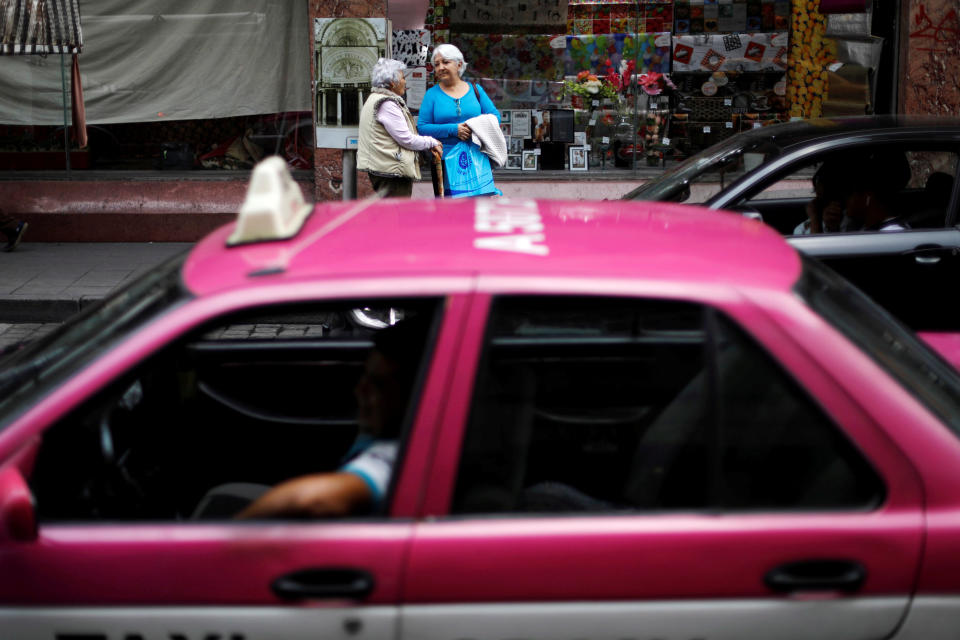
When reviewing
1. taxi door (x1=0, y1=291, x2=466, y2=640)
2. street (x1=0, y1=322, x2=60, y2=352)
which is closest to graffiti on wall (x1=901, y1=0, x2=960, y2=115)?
street (x1=0, y1=322, x2=60, y2=352)

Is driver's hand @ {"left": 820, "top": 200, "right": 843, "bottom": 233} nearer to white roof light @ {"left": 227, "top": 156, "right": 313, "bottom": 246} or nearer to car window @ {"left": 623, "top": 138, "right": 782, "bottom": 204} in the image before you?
car window @ {"left": 623, "top": 138, "right": 782, "bottom": 204}

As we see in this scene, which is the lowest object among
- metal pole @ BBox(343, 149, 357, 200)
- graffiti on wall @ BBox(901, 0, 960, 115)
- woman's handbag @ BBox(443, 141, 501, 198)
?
metal pole @ BBox(343, 149, 357, 200)

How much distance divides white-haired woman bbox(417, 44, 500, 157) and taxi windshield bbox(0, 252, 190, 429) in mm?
5794

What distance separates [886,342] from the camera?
2.69 meters

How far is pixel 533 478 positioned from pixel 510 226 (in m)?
0.59

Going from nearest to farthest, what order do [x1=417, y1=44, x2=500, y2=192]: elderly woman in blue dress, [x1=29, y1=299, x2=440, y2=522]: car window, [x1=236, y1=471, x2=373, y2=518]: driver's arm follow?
[x1=236, y1=471, x2=373, y2=518]: driver's arm < [x1=29, y1=299, x2=440, y2=522]: car window < [x1=417, y1=44, x2=500, y2=192]: elderly woman in blue dress

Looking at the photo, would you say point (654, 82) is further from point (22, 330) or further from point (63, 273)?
point (22, 330)

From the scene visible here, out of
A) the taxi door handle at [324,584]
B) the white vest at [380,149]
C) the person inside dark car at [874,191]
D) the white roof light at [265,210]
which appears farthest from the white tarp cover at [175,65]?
the taxi door handle at [324,584]

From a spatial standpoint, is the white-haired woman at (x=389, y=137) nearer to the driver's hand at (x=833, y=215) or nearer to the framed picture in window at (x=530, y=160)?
the framed picture in window at (x=530, y=160)

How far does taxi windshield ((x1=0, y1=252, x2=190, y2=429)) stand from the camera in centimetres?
253

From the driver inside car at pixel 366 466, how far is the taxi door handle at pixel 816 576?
0.78 metres

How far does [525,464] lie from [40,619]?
1032 millimetres

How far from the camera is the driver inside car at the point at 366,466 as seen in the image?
2.45m

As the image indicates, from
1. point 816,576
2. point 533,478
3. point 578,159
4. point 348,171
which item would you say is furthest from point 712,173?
point 578,159
